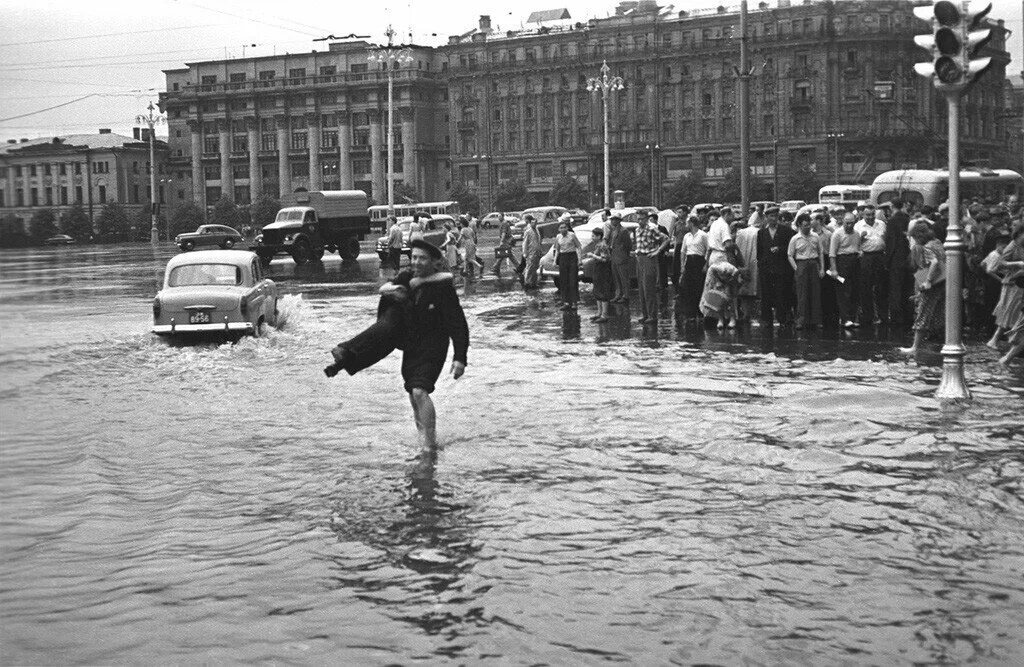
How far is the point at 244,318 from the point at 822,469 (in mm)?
12223

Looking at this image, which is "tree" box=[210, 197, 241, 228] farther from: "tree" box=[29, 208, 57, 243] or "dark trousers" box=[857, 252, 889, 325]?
"tree" box=[29, 208, 57, 243]

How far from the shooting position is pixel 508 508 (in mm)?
8953

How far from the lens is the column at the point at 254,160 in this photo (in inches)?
5728

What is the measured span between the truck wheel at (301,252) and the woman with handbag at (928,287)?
121ft

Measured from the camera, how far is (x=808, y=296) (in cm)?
2033

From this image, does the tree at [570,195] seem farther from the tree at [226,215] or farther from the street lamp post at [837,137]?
the tree at [226,215]

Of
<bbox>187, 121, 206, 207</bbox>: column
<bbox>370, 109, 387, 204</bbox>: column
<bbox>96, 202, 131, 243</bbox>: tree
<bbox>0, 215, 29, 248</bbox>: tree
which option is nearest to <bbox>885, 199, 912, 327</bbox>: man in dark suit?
<bbox>0, 215, 29, 248</bbox>: tree

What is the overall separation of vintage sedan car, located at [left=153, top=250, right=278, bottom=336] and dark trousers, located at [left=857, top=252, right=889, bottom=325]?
9.25 meters

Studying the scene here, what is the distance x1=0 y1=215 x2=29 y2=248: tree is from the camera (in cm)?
1262

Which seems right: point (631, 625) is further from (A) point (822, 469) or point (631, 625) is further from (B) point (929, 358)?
(B) point (929, 358)

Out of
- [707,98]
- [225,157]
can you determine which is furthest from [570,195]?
[225,157]

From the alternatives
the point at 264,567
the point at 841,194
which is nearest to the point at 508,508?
the point at 264,567

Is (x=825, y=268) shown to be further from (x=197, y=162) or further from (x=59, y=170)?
(x=197, y=162)

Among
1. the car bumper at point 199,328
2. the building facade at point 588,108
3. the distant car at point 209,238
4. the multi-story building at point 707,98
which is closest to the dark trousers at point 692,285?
the car bumper at point 199,328
